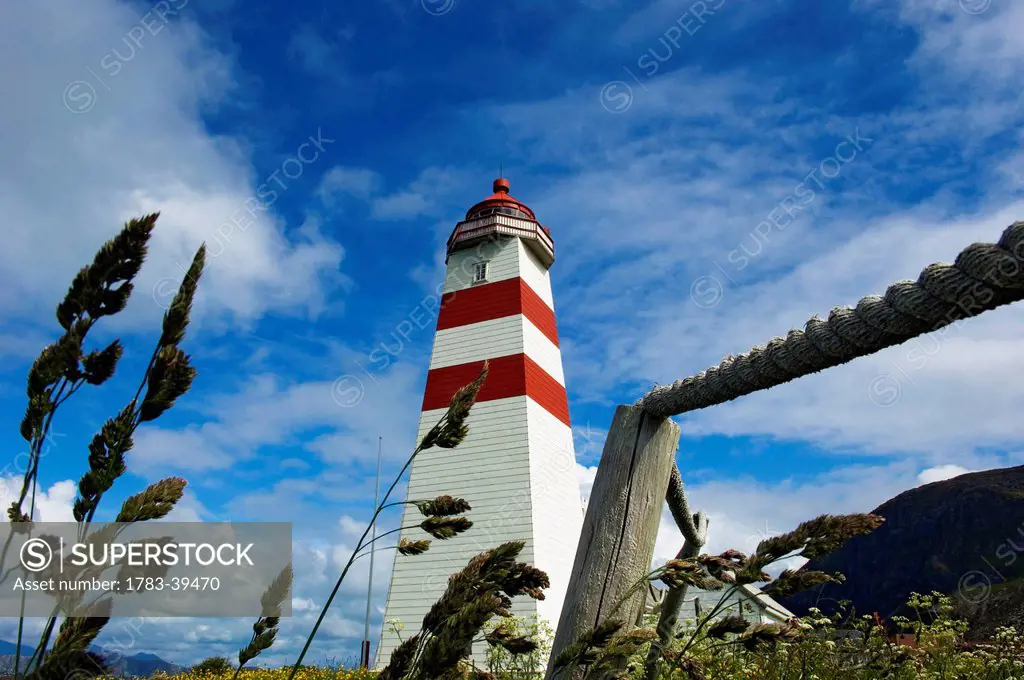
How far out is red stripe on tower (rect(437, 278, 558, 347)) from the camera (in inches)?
661

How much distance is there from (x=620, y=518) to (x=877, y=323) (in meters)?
1.47

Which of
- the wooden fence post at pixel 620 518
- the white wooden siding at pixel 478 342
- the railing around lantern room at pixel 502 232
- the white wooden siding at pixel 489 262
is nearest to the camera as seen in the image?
the wooden fence post at pixel 620 518

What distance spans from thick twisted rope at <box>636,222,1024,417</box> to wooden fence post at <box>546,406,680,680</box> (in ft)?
0.84

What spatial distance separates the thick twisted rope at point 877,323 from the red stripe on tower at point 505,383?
40.0 ft

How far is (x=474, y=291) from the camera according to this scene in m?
17.9

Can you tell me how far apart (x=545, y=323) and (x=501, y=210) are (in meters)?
5.02

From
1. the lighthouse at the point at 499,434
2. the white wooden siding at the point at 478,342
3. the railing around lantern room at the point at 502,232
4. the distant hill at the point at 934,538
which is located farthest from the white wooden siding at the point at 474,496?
the distant hill at the point at 934,538

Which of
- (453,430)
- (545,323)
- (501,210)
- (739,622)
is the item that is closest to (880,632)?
(739,622)

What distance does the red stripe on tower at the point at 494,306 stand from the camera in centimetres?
1678

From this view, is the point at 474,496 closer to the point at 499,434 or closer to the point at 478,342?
the point at 499,434

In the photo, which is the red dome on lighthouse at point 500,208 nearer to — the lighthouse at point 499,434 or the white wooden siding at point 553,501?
the lighthouse at point 499,434

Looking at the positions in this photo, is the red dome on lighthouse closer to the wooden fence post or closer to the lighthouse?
the lighthouse

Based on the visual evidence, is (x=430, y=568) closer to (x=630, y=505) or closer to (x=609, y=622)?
(x=630, y=505)

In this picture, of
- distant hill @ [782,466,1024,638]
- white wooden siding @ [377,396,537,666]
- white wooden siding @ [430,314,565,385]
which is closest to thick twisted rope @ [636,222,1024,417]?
white wooden siding @ [377,396,537,666]
